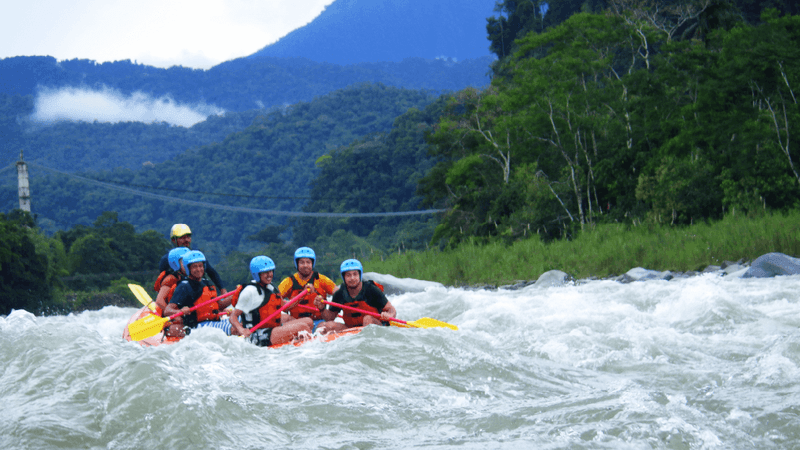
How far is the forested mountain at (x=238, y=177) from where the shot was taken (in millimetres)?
64438

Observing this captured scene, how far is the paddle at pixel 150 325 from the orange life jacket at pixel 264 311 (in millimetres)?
611

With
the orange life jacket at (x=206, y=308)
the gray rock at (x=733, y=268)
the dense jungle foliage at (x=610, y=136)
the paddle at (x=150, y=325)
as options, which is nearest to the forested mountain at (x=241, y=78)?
the dense jungle foliage at (x=610, y=136)

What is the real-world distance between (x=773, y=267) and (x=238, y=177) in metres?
73.2

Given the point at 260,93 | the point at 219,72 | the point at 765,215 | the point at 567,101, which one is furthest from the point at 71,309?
the point at 219,72

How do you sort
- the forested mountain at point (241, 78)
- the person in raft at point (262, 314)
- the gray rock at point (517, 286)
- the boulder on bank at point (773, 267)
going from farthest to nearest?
the forested mountain at point (241, 78)
the gray rock at point (517, 286)
the boulder on bank at point (773, 267)
the person in raft at point (262, 314)

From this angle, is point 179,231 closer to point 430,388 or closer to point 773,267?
point 430,388

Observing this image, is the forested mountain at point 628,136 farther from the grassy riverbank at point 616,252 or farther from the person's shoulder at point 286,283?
the person's shoulder at point 286,283

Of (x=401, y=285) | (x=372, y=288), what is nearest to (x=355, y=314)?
(x=372, y=288)

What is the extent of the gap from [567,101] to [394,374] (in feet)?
62.4

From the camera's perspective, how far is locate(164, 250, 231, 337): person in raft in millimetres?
8094

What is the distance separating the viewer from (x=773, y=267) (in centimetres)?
1118

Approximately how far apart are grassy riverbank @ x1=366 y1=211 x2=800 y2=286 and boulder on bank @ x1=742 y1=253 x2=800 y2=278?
170 cm

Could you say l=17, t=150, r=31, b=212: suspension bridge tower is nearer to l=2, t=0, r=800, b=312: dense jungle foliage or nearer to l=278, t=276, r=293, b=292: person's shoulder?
l=2, t=0, r=800, b=312: dense jungle foliage

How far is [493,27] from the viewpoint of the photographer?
4659 cm
